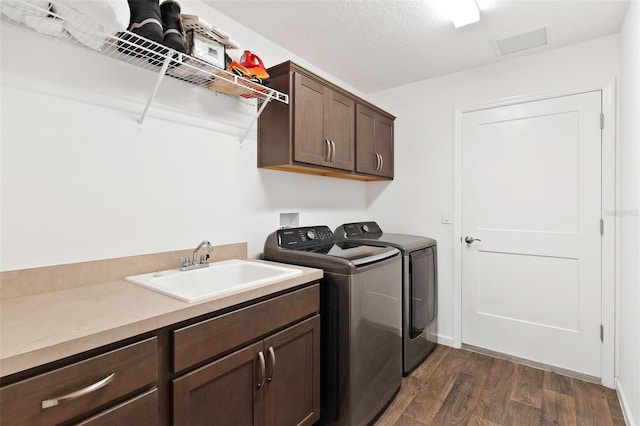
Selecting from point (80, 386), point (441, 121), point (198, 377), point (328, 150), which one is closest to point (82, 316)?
point (80, 386)

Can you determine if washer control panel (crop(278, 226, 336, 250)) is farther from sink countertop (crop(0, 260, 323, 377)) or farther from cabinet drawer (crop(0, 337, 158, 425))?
cabinet drawer (crop(0, 337, 158, 425))

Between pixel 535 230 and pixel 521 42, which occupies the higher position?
pixel 521 42

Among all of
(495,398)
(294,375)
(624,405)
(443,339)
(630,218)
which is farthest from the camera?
(443,339)

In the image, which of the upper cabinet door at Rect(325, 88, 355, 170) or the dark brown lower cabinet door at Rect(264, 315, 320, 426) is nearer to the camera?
the dark brown lower cabinet door at Rect(264, 315, 320, 426)

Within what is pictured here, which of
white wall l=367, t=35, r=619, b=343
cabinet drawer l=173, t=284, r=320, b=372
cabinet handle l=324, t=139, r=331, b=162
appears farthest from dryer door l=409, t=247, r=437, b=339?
cabinet drawer l=173, t=284, r=320, b=372

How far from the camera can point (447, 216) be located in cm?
287

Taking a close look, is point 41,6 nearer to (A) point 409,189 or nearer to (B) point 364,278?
(B) point 364,278

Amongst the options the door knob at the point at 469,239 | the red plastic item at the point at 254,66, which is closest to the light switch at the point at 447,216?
the door knob at the point at 469,239

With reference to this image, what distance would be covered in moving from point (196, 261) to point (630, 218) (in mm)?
2449

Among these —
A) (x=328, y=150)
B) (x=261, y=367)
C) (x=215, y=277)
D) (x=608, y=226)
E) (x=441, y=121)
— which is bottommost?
(x=261, y=367)

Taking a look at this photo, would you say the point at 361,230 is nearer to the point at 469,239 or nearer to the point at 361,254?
the point at 469,239

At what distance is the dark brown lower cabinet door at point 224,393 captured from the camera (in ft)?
3.58

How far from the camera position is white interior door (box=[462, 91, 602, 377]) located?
231cm

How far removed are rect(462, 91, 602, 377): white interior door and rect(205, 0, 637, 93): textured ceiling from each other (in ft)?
1.60
